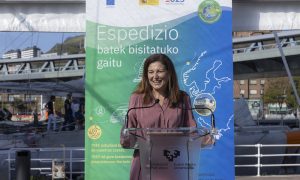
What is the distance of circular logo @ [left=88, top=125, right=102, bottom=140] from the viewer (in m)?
7.50

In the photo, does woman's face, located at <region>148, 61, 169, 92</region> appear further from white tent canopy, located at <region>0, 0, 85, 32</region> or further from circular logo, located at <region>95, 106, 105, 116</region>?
white tent canopy, located at <region>0, 0, 85, 32</region>

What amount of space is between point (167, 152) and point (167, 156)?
2 centimetres

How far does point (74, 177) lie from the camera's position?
11.3 m

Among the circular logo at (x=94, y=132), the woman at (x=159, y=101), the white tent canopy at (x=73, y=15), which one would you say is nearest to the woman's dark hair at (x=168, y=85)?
the woman at (x=159, y=101)

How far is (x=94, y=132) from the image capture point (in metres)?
7.51

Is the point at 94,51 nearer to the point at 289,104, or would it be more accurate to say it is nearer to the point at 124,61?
the point at 124,61

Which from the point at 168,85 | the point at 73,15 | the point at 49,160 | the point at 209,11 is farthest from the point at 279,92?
the point at 168,85

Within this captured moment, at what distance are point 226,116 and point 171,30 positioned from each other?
4.33ft

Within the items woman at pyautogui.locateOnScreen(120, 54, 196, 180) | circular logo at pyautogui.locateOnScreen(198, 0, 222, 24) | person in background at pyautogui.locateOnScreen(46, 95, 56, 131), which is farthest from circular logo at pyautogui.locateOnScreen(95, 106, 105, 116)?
person in background at pyautogui.locateOnScreen(46, 95, 56, 131)

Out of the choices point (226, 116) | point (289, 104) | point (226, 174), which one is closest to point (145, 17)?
point (226, 116)

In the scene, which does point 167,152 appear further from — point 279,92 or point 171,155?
point 279,92

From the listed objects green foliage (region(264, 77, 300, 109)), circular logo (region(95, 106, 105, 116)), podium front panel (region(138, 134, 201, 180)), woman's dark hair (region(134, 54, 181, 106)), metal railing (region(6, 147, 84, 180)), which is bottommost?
metal railing (region(6, 147, 84, 180))

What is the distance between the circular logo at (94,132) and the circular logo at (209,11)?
6.45ft

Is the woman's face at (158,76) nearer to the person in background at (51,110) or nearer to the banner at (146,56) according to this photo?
the banner at (146,56)
